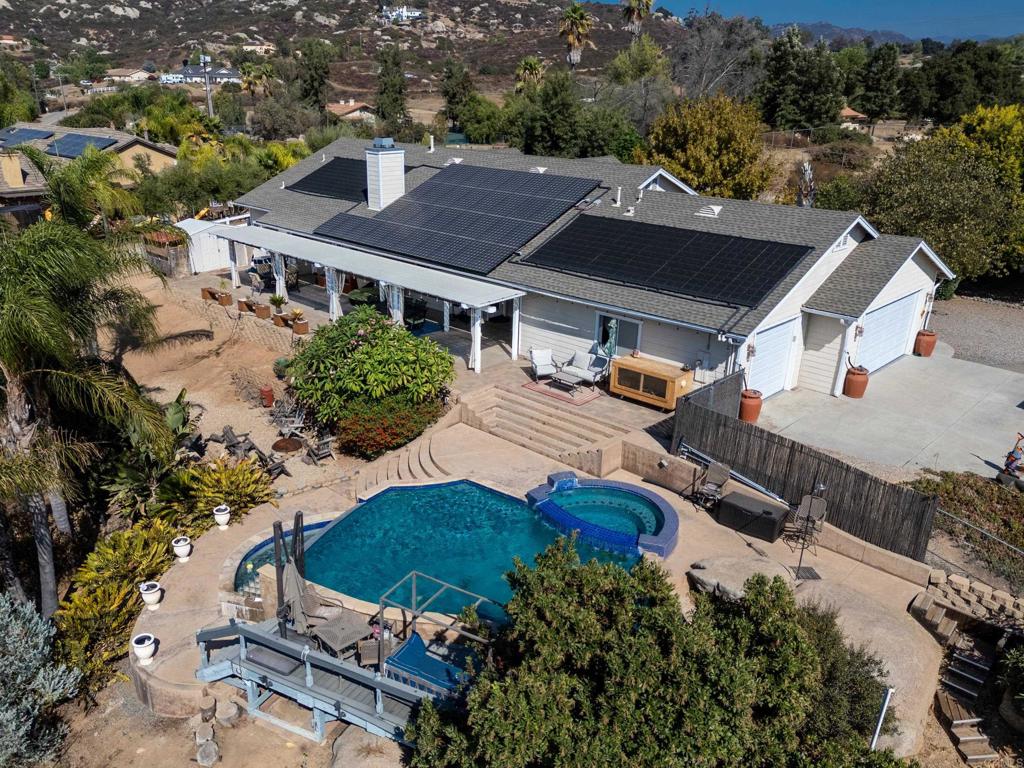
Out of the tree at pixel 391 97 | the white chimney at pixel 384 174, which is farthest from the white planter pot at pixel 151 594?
the tree at pixel 391 97

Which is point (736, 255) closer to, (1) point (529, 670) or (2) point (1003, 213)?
(1) point (529, 670)

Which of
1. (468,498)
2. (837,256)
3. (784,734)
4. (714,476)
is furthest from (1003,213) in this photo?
(784,734)

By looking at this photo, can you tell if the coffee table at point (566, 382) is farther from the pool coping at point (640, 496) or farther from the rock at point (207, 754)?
the rock at point (207, 754)

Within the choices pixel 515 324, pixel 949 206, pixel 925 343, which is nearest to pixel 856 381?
pixel 925 343

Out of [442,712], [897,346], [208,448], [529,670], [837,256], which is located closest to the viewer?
[529,670]

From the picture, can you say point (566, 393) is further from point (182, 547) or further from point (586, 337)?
point (182, 547)

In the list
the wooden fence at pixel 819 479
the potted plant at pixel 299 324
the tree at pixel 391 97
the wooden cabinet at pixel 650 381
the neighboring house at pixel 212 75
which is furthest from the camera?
the neighboring house at pixel 212 75
